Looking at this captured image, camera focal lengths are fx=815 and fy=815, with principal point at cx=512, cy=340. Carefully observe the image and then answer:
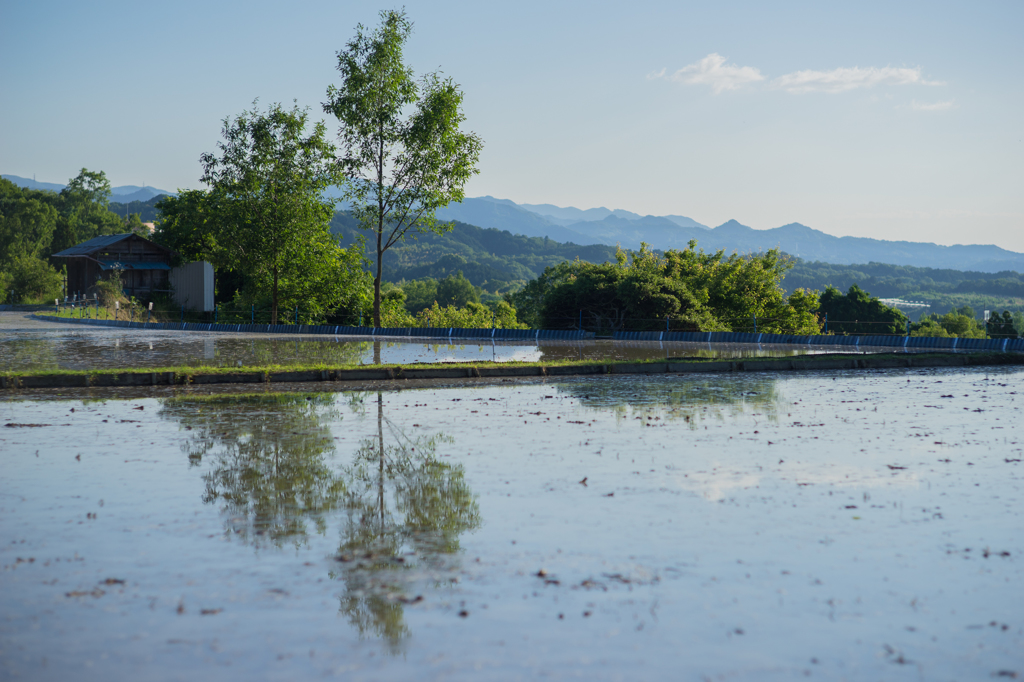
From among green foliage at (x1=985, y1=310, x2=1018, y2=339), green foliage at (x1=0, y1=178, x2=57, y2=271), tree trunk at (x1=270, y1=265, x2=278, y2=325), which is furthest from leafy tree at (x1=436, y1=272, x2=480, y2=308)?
tree trunk at (x1=270, y1=265, x2=278, y2=325)

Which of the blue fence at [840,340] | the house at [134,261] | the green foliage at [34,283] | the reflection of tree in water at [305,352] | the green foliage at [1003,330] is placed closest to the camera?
the reflection of tree in water at [305,352]

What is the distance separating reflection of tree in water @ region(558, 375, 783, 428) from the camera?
43.2ft

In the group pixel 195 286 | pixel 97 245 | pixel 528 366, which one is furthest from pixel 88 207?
pixel 528 366

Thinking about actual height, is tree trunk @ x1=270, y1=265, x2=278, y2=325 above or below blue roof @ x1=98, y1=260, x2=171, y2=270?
below

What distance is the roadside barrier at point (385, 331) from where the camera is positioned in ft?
114

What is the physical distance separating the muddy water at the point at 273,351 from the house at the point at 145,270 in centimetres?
1819

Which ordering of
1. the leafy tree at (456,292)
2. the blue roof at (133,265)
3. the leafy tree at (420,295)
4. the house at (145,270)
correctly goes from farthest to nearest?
1. the leafy tree at (456,292)
2. the leafy tree at (420,295)
3. the blue roof at (133,265)
4. the house at (145,270)

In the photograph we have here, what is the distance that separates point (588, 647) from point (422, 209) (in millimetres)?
35776

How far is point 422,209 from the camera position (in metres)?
39.0

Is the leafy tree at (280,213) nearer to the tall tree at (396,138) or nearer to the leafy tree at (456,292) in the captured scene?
the tall tree at (396,138)

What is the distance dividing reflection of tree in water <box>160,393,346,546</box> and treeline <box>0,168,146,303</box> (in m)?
77.5

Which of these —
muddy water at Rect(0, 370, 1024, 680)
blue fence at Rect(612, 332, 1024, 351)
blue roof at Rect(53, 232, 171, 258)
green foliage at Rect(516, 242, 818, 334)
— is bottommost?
muddy water at Rect(0, 370, 1024, 680)

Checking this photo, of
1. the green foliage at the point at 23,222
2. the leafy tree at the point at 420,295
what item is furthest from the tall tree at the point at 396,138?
the leafy tree at the point at 420,295

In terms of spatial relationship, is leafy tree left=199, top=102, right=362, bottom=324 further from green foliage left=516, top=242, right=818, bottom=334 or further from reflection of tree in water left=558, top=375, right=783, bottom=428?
reflection of tree in water left=558, top=375, right=783, bottom=428
